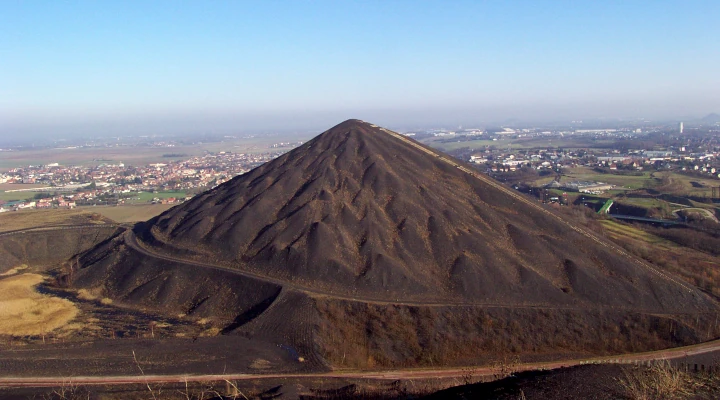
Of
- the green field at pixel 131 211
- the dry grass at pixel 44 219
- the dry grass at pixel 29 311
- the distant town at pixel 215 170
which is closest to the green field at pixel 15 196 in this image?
the distant town at pixel 215 170

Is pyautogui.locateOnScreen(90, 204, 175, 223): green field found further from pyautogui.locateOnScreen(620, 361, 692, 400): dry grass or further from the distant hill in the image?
pyautogui.locateOnScreen(620, 361, 692, 400): dry grass

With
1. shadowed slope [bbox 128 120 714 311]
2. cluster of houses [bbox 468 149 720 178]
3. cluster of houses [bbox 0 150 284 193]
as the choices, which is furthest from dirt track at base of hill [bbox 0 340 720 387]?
cluster of houses [bbox 468 149 720 178]

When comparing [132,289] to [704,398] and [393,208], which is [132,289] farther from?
[704,398]

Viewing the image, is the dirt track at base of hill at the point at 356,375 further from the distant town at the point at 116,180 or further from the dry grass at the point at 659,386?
the distant town at the point at 116,180

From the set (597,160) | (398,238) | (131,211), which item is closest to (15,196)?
(131,211)

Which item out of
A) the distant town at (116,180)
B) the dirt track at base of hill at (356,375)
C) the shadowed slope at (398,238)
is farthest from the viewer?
the distant town at (116,180)
